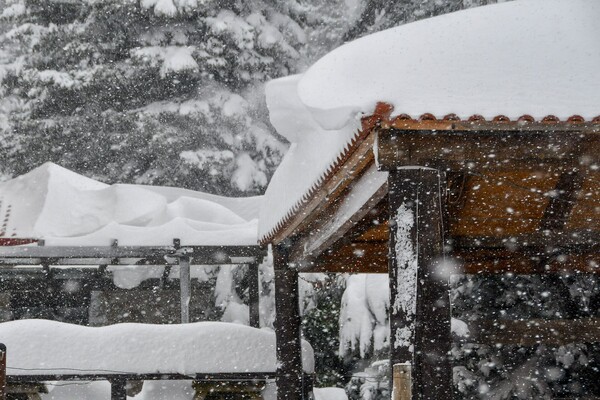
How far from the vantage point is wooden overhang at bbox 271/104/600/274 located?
14.0 ft

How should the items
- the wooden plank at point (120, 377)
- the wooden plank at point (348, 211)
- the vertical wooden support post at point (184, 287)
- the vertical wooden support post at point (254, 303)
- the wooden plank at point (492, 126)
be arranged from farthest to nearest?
the vertical wooden support post at point (254, 303), the vertical wooden support post at point (184, 287), the wooden plank at point (120, 377), the wooden plank at point (348, 211), the wooden plank at point (492, 126)

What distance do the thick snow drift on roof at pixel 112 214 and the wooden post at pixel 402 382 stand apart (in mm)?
6919

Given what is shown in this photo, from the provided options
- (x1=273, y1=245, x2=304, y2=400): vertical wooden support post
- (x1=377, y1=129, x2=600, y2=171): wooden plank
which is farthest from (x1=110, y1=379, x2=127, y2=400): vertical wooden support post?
(x1=377, y1=129, x2=600, y2=171): wooden plank

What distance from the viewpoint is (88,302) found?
14.1 metres

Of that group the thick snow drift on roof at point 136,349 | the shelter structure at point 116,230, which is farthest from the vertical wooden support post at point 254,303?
the thick snow drift on roof at point 136,349

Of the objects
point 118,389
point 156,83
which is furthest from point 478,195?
point 156,83

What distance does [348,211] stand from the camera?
17.9 ft

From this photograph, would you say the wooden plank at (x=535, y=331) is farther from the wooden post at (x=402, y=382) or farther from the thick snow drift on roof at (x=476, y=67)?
the wooden post at (x=402, y=382)

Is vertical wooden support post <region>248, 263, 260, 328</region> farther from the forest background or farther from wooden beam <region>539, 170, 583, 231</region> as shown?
the forest background

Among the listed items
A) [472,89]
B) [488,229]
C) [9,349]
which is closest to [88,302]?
[9,349]

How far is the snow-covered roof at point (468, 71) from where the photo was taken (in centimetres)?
420

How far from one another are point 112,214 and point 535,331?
23.7ft

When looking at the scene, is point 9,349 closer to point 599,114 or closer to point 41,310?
point 41,310

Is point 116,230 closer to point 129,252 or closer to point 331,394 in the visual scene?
point 129,252
